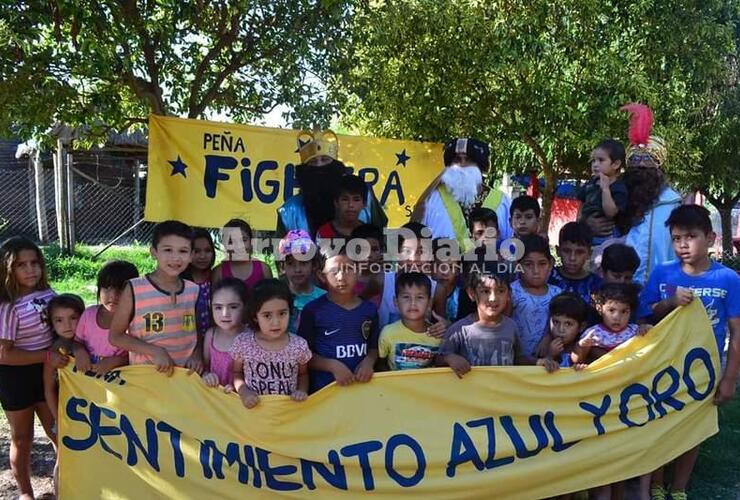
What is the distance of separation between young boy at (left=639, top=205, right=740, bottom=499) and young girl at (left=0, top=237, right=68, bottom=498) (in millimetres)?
3153

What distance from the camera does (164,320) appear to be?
10.8 ft

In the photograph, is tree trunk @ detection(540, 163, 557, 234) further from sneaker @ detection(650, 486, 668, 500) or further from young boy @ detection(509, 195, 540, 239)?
sneaker @ detection(650, 486, 668, 500)

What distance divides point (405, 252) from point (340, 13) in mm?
1980

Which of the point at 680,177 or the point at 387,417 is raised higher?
the point at 680,177

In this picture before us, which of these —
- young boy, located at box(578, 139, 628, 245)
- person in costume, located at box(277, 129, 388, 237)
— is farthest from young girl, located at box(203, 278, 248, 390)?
young boy, located at box(578, 139, 628, 245)

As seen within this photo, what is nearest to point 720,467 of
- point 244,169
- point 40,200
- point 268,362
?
point 268,362

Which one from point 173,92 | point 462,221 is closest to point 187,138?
point 173,92

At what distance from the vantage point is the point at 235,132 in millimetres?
6000

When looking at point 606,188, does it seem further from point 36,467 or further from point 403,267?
point 36,467

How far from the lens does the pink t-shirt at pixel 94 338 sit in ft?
11.3

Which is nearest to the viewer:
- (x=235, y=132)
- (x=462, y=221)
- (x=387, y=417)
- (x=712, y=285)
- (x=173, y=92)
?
(x=387, y=417)

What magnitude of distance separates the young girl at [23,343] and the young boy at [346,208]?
5.32 feet

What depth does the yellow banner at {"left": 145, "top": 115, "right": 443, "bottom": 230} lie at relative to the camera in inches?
224

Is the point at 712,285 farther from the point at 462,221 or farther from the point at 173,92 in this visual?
the point at 173,92
